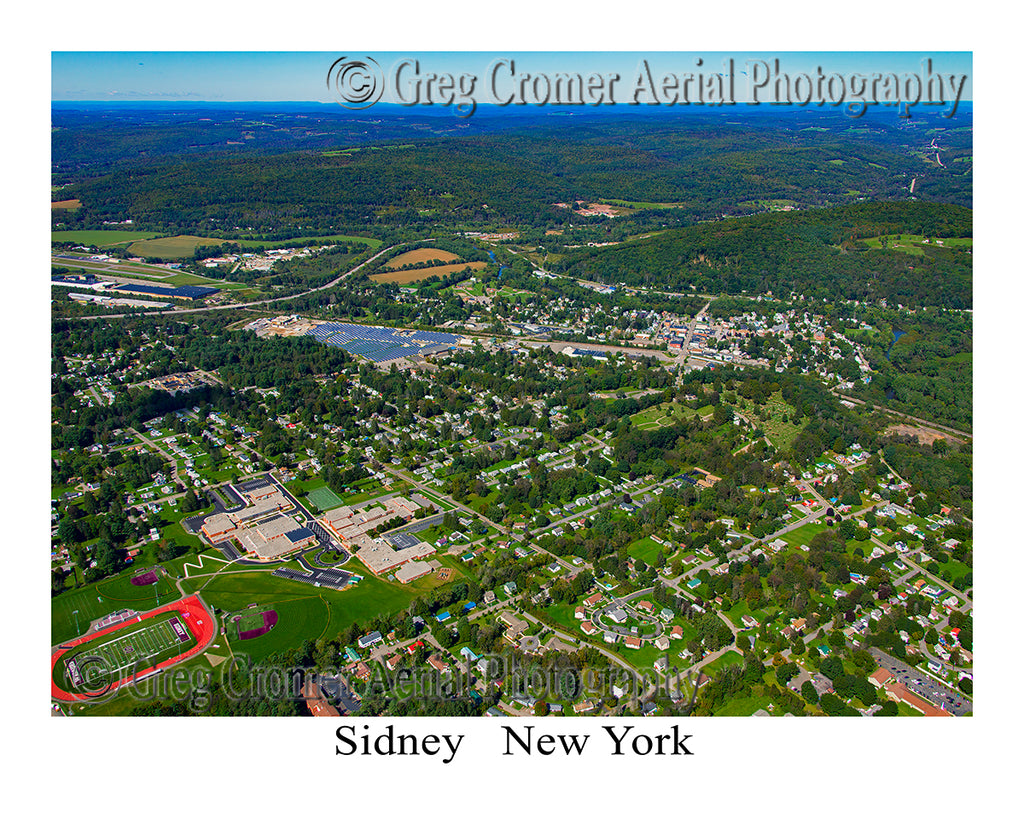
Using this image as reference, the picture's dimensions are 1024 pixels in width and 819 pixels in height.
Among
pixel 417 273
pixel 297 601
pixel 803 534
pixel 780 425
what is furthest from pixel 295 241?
pixel 803 534

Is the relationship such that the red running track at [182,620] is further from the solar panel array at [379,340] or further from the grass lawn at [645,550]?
the solar panel array at [379,340]

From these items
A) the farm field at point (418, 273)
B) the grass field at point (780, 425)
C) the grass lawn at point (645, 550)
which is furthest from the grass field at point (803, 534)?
the farm field at point (418, 273)

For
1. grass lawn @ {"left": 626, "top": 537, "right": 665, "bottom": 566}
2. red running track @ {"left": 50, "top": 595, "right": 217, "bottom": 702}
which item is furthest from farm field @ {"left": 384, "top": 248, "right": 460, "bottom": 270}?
red running track @ {"left": 50, "top": 595, "right": 217, "bottom": 702}

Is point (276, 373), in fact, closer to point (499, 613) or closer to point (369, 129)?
point (499, 613)

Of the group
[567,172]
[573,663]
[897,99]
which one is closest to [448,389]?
[573,663]

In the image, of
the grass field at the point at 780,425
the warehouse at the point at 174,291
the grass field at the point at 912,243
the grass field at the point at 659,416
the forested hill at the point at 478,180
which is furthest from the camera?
the forested hill at the point at 478,180

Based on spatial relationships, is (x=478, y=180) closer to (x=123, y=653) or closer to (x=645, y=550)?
(x=645, y=550)
